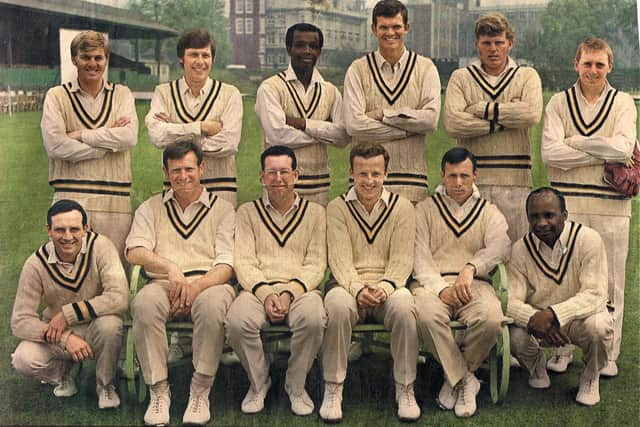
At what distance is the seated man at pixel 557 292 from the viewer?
12.3ft

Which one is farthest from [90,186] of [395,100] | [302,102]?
[395,100]

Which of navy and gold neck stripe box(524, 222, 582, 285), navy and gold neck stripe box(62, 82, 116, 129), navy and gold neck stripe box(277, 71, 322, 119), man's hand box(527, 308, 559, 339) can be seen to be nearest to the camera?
man's hand box(527, 308, 559, 339)

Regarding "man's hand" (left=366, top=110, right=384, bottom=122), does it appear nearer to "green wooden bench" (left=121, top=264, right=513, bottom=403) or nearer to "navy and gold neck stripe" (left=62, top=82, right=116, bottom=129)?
"green wooden bench" (left=121, top=264, right=513, bottom=403)

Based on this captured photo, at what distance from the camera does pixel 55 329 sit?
370 centimetres

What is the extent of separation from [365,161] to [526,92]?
0.90 metres

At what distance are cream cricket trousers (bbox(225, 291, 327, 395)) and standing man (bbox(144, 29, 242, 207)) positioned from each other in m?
0.68

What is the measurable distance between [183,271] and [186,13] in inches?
48.6

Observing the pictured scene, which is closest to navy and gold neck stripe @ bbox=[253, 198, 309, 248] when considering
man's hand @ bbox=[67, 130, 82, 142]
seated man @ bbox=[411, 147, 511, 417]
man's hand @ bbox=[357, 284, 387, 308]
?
man's hand @ bbox=[357, 284, 387, 308]

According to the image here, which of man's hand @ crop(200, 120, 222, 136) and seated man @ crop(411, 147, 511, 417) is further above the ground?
man's hand @ crop(200, 120, 222, 136)

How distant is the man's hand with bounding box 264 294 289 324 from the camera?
3.64 meters

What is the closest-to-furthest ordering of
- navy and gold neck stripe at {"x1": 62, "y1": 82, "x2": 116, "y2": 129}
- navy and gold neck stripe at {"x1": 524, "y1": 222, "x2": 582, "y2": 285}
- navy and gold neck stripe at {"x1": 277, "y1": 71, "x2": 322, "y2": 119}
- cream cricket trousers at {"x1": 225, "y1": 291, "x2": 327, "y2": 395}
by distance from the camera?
1. cream cricket trousers at {"x1": 225, "y1": 291, "x2": 327, "y2": 395}
2. navy and gold neck stripe at {"x1": 524, "y1": 222, "x2": 582, "y2": 285}
3. navy and gold neck stripe at {"x1": 62, "y1": 82, "x2": 116, "y2": 129}
4. navy and gold neck stripe at {"x1": 277, "y1": 71, "x2": 322, "y2": 119}

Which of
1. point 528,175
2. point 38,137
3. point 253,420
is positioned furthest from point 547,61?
point 38,137

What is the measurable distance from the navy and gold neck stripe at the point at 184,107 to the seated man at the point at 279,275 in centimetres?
39

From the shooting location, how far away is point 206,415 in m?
3.68
